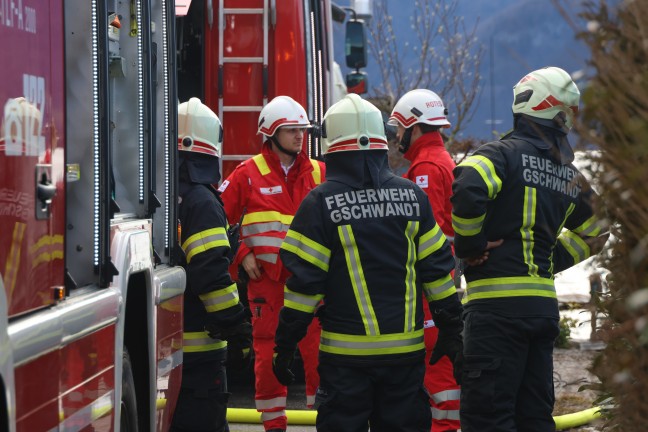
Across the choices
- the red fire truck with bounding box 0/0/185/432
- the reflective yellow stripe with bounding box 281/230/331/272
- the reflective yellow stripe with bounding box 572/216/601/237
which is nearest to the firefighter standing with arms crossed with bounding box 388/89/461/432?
the reflective yellow stripe with bounding box 572/216/601/237

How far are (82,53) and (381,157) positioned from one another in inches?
77.3

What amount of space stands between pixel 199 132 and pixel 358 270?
5.18 feet

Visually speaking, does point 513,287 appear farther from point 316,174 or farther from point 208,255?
point 316,174

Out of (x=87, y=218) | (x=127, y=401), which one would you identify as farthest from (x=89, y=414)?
(x=127, y=401)

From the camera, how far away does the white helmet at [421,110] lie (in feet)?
25.7

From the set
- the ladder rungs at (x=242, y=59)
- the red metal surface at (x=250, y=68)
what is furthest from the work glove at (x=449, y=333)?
the ladder rungs at (x=242, y=59)

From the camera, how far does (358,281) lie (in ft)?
18.3

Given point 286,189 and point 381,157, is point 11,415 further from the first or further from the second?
point 286,189

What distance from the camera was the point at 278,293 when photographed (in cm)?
781

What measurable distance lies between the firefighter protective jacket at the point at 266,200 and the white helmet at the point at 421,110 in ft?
2.33

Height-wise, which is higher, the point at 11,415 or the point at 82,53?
the point at 82,53

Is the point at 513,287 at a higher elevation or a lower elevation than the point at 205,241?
lower

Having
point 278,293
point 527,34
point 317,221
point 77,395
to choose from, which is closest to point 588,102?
point 77,395

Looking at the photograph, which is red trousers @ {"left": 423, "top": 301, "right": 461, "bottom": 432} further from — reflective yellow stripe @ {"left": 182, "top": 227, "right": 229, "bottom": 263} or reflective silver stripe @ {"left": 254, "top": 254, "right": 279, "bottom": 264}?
reflective yellow stripe @ {"left": 182, "top": 227, "right": 229, "bottom": 263}
